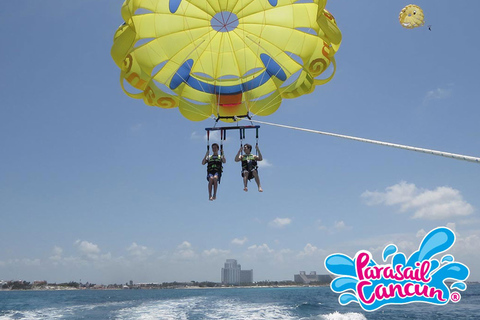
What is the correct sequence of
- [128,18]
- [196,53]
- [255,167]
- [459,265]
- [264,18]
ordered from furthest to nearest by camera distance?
[196,53]
[264,18]
[255,167]
[128,18]
[459,265]

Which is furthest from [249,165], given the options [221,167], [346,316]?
[346,316]

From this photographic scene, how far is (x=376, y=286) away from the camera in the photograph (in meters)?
8.54

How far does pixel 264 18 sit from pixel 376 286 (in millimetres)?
6741

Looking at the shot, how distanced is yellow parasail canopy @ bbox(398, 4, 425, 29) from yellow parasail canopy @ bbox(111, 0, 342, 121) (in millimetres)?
7680

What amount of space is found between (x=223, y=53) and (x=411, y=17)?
9151 millimetres

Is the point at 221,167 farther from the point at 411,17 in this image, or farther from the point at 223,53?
the point at 411,17

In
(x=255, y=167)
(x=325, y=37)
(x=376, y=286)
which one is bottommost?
(x=376, y=286)

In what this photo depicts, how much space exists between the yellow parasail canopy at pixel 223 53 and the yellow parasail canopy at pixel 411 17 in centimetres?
768

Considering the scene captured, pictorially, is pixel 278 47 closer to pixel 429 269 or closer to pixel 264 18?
pixel 264 18

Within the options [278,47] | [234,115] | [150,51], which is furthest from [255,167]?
[150,51]

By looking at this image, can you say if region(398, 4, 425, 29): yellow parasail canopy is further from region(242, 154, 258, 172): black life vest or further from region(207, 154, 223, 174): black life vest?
region(207, 154, 223, 174): black life vest

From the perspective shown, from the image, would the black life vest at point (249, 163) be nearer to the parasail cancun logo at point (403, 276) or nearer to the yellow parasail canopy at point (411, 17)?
the parasail cancun logo at point (403, 276)

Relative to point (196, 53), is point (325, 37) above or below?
below

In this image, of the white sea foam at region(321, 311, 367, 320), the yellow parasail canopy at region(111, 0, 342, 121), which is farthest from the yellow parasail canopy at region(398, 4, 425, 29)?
the white sea foam at region(321, 311, 367, 320)
